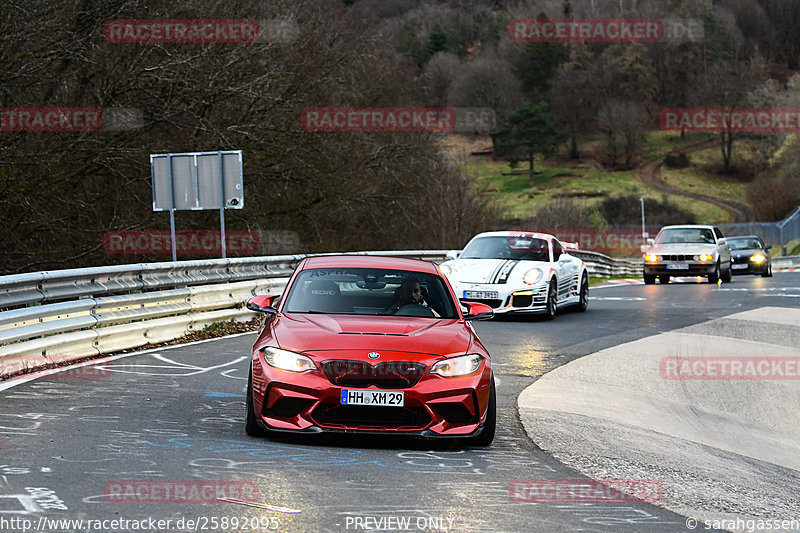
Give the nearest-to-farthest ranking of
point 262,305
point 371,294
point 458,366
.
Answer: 1. point 458,366
2. point 262,305
3. point 371,294

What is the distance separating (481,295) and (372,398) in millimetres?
10274

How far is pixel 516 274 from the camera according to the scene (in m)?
17.4

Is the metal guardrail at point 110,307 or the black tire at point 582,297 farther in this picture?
the black tire at point 582,297

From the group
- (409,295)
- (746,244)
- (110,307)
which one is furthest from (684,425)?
(746,244)

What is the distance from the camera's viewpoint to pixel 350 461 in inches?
259

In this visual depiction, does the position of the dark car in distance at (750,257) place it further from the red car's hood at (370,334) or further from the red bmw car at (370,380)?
the red bmw car at (370,380)

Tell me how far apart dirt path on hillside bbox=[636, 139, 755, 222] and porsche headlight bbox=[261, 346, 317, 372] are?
94.2m

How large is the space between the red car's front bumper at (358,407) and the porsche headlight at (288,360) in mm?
38

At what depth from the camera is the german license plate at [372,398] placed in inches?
272

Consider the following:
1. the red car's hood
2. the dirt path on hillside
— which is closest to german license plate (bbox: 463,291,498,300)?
the red car's hood

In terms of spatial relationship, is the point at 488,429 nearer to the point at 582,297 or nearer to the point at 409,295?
the point at 409,295

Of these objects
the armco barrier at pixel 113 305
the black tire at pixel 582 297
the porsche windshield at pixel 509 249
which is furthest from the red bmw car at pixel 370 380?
the black tire at pixel 582 297

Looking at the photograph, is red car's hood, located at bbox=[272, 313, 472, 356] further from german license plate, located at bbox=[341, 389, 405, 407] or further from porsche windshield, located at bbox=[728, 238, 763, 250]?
porsche windshield, located at bbox=[728, 238, 763, 250]

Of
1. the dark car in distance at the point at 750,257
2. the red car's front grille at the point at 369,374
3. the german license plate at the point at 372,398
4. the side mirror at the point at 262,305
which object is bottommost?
the dark car in distance at the point at 750,257
